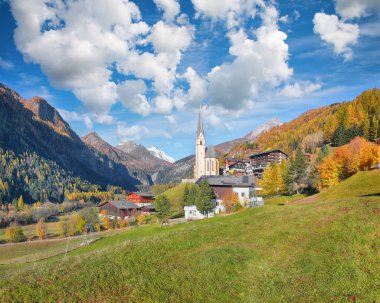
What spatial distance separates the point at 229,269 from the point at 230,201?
2944 inches

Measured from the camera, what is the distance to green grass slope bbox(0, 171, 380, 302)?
54.5ft

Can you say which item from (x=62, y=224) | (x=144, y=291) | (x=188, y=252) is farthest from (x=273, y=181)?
(x=144, y=291)

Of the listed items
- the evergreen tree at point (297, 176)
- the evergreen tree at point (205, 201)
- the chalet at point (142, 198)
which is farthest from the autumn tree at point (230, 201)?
the chalet at point (142, 198)

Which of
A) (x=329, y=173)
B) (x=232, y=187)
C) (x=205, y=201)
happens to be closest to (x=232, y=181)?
(x=232, y=187)

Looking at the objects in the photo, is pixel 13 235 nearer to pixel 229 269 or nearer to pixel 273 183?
pixel 273 183

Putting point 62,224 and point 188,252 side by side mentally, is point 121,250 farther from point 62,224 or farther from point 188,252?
point 62,224

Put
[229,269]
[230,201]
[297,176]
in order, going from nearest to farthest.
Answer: [229,269] < [230,201] < [297,176]

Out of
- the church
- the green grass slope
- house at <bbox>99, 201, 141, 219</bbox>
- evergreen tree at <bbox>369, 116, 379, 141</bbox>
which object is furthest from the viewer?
the church

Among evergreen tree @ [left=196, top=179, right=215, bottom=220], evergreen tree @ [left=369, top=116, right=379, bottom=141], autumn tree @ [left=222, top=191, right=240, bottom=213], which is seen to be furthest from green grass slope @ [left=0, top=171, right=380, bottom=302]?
evergreen tree @ [left=369, top=116, right=379, bottom=141]

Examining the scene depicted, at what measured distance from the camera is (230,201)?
3686 inches

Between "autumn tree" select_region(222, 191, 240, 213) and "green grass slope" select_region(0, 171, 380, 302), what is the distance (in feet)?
205

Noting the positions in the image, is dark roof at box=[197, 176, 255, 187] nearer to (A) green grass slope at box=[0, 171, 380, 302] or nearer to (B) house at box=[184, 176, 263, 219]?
(B) house at box=[184, 176, 263, 219]

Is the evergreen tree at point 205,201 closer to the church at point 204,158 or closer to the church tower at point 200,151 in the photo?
the church at point 204,158

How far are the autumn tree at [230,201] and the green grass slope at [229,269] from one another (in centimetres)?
6245
